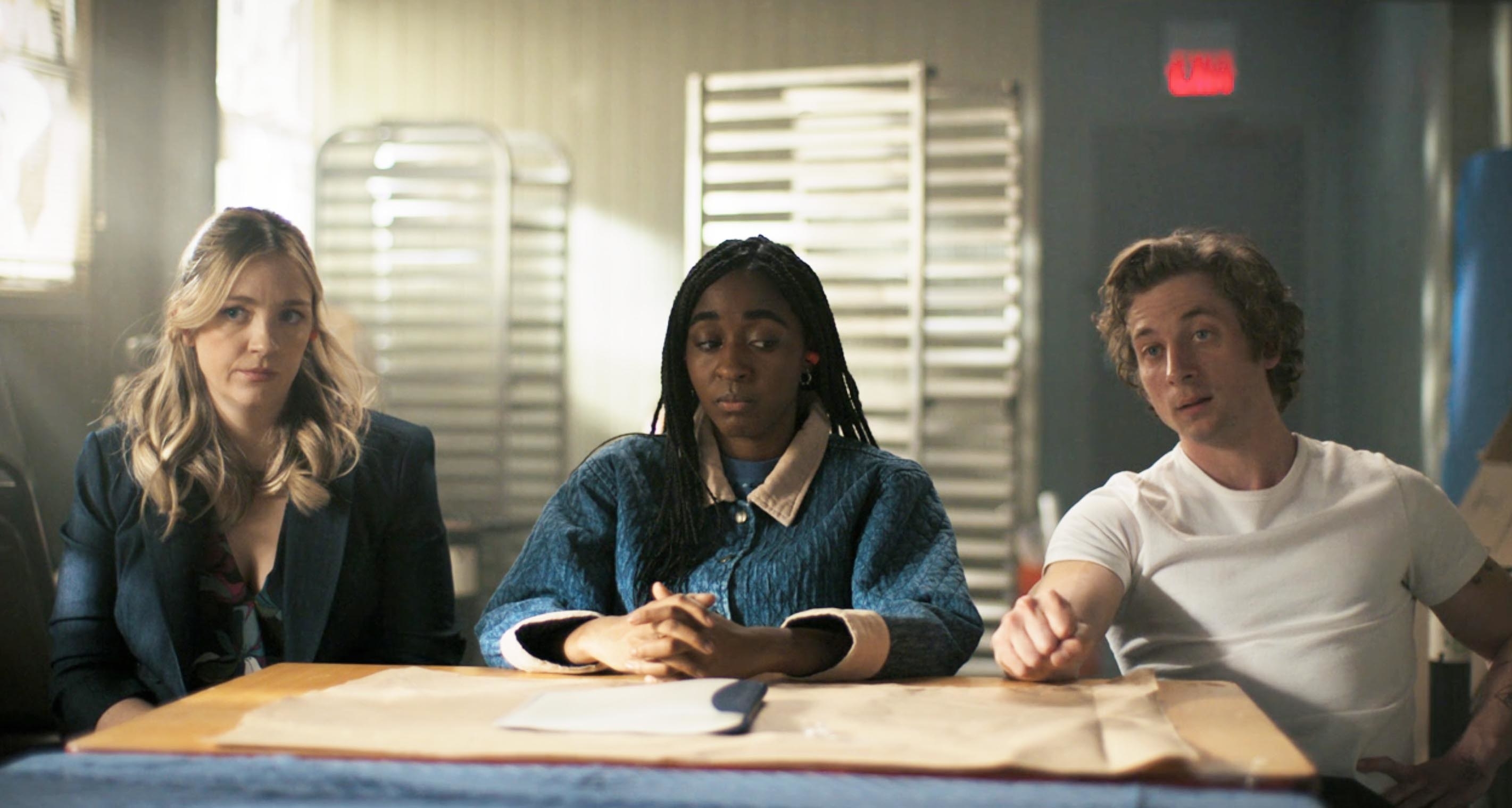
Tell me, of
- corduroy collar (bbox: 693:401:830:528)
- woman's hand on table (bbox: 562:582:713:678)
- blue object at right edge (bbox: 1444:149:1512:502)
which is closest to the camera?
woman's hand on table (bbox: 562:582:713:678)

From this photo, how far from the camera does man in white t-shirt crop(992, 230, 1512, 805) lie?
1389mm

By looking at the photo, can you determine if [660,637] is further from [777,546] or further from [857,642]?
[777,546]

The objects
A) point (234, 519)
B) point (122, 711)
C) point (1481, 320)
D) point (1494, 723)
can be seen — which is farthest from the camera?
point (1481, 320)

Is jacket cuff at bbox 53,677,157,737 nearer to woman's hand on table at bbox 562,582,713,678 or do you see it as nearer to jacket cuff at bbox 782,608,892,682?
woman's hand on table at bbox 562,582,713,678

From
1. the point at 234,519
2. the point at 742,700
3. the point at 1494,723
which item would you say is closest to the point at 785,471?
the point at 742,700

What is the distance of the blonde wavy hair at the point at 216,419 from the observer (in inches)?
64.1

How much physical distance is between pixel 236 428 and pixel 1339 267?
2511 millimetres

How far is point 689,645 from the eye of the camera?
119cm

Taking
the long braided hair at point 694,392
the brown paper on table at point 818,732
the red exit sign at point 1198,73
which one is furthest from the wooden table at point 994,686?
the red exit sign at point 1198,73

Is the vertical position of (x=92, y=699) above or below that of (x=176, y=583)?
below

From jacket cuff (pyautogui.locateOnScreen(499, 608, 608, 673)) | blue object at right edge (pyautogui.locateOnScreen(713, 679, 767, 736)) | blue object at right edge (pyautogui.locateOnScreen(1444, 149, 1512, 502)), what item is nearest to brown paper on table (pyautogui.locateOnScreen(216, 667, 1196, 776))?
blue object at right edge (pyautogui.locateOnScreen(713, 679, 767, 736))

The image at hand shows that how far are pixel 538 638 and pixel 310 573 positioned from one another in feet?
1.46

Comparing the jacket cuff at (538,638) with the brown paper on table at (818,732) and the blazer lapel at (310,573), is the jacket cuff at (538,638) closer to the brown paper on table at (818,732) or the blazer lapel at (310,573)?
the brown paper on table at (818,732)

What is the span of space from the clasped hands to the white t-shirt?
1.25 ft
